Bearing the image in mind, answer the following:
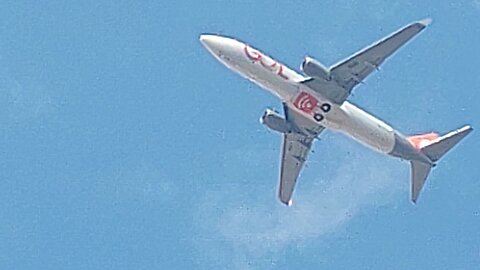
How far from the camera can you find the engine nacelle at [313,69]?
425 feet

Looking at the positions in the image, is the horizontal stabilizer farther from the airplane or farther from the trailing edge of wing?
the trailing edge of wing

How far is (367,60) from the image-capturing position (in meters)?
130

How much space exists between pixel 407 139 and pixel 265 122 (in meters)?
12.9

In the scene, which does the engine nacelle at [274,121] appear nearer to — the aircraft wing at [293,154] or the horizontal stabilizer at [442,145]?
the aircraft wing at [293,154]

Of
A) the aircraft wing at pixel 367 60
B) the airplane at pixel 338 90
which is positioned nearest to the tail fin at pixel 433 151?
the airplane at pixel 338 90

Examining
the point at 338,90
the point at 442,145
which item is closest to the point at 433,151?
the point at 442,145

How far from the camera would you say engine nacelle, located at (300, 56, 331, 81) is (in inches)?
5103

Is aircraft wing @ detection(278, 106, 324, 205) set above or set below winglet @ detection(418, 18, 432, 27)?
below

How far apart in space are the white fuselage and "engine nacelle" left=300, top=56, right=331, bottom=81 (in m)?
1.61

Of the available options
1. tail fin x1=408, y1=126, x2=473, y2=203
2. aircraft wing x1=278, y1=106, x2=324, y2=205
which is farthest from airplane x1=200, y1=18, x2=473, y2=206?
aircraft wing x1=278, y1=106, x2=324, y2=205

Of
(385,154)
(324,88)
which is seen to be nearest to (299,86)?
(324,88)

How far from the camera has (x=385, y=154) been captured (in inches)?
5340

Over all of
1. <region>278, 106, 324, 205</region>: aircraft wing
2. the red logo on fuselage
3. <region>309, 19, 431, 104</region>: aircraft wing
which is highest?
<region>309, 19, 431, 104</region>: aircraft wing

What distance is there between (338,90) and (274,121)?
9.58 meters
